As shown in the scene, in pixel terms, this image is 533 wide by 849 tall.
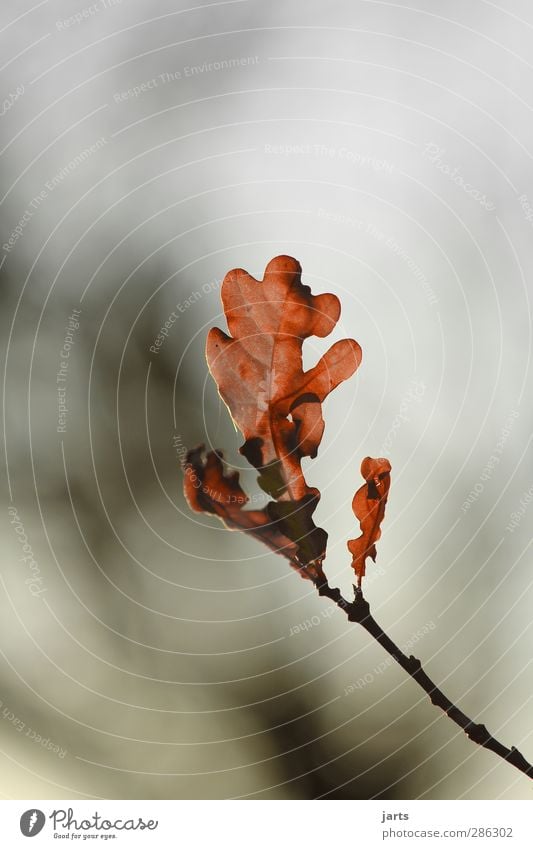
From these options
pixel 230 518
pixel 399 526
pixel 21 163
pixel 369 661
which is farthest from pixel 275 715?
pixel 21 163

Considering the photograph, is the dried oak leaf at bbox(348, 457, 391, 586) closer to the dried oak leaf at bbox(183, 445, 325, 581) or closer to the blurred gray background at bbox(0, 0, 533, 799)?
the dried oak leaf at bbox(183, 445, 325, 581)

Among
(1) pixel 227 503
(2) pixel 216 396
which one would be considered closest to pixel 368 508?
(1) pixel 227 503

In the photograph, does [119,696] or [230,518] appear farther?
[119,696]

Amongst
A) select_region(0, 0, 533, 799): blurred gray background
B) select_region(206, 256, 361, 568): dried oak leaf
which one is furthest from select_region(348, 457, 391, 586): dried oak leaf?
select_region(0, 0, 533, 799): blurred gray background

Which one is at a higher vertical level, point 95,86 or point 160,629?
point 95,86

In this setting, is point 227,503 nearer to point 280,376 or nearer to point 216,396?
point 280,376

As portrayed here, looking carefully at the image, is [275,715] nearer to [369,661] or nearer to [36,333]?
[369,661]
